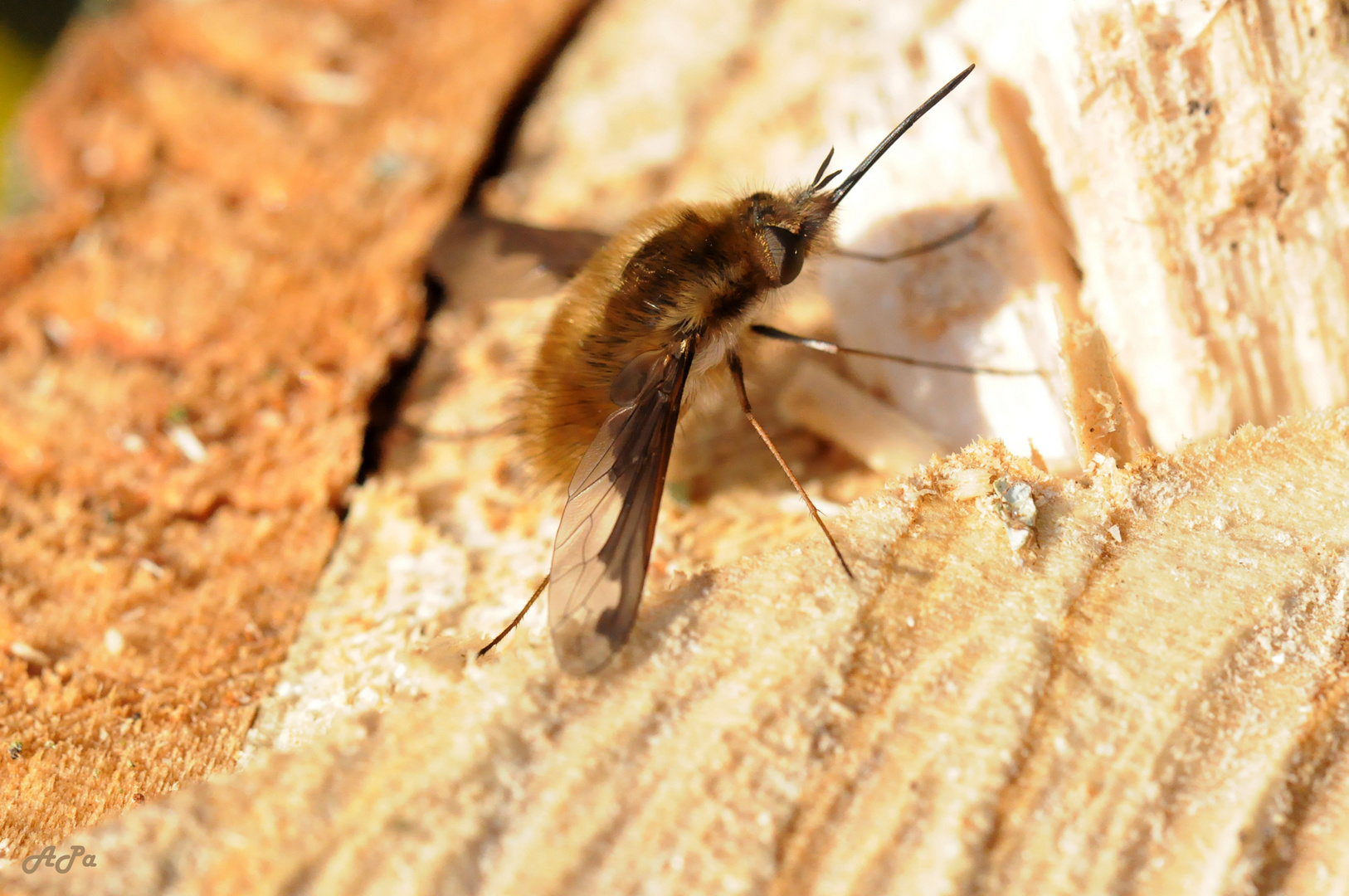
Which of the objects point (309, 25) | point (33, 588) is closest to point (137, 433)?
point (33, 588)

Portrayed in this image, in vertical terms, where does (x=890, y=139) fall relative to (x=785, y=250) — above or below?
above

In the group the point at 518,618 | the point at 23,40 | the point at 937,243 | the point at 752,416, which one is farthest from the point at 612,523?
the point at 23,40

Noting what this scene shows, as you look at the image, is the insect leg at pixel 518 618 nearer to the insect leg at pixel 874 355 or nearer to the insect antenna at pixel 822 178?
the insect leg at pixel 874 355

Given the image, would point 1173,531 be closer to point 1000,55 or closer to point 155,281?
point 1000,55

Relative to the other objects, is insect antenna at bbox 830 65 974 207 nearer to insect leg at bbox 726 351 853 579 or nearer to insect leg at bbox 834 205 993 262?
insect leg at bbox 834 205 993 262

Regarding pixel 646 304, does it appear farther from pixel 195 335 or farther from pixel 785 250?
pixel 195 335
